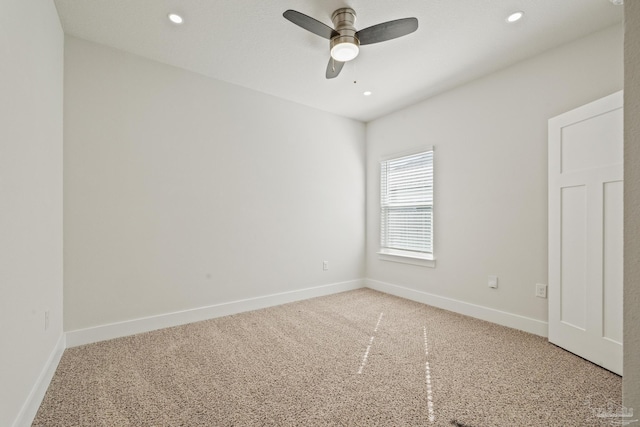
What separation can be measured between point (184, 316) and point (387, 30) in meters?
3.17

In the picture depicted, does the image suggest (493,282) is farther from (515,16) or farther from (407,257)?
(515,16)

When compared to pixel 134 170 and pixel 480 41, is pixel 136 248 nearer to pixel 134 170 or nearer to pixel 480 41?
pixel 134 170

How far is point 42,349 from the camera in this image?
6.02 ft

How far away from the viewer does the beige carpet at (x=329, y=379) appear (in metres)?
1.58

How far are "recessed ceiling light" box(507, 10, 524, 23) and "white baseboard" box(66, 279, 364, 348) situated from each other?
11.3 ft

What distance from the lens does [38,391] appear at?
169cm

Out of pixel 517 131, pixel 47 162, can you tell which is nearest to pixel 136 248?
pixel 47 162

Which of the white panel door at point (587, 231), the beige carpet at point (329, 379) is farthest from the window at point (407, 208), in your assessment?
the white panel door at point (587, 231)

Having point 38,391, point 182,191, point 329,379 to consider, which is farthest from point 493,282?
point 38,391

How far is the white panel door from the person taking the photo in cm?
204

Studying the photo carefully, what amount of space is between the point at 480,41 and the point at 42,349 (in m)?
3.99

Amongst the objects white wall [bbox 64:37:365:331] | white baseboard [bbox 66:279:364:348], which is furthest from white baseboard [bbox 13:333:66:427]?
white wall [bbox 64:37:365:331]
